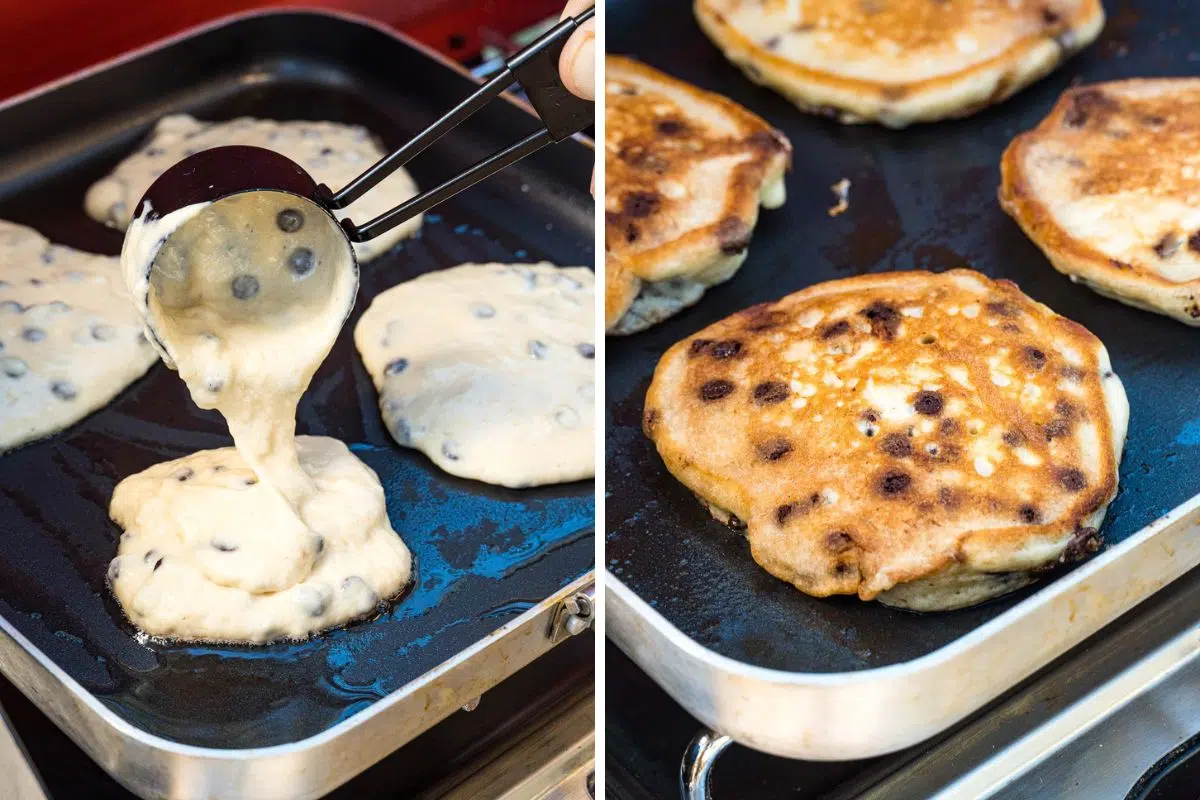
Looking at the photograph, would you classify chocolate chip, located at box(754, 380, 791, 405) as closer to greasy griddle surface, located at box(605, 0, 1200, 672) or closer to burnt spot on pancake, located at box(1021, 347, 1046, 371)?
greasy griddle surface, located at box(605, 0, 1200, 672)

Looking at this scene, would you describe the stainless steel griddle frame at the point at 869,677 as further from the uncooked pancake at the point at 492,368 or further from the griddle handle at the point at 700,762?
the uncooked pancake at the point at 492,368

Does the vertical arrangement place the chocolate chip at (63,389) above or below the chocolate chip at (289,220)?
below

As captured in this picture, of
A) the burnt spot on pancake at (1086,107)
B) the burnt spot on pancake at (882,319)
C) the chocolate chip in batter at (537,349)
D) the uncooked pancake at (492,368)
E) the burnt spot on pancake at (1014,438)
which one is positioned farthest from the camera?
the burnt spot on pancake at (1086,107)

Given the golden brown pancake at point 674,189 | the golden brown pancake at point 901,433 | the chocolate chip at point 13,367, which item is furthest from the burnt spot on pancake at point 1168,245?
the chocolate chip at point 13,367

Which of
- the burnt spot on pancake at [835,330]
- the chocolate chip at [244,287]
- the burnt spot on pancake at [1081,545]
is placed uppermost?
the chocolate chip at [244,287]

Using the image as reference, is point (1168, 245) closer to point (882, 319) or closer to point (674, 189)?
point (882, 319)

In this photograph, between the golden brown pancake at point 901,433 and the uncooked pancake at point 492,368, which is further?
the uncooked pancake at point 492,368

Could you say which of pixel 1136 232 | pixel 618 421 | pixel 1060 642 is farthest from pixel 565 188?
pixel 1060 642
